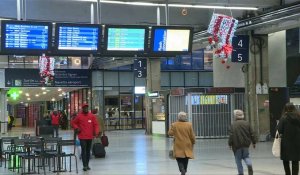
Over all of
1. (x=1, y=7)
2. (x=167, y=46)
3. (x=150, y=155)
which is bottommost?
(x=150, y=155)

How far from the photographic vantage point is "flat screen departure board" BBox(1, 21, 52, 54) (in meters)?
12.5

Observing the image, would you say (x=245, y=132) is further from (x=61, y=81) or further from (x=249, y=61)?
(x=61, y=81)

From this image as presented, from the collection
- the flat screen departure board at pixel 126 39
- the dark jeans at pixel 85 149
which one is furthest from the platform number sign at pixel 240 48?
the dark jeans at pixel 85 149

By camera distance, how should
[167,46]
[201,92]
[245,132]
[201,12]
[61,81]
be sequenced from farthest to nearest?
[61,81], [201,92], [201,12], [167,46], [245,132]

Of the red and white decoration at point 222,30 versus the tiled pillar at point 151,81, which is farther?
the tiled pillar at point 151,81

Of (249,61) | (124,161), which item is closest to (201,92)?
(249,61)

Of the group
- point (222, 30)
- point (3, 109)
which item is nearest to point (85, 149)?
point (222, 30)

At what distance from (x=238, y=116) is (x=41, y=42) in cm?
535

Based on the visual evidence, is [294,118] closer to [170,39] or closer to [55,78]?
[170,39]

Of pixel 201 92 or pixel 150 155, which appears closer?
pixel 150 155

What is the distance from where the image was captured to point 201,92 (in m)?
25.5

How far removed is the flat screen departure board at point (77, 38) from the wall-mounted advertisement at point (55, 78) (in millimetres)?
23692

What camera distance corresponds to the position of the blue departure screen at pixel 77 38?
1305 cm

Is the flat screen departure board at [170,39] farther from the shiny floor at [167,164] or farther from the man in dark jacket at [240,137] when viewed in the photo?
the man in dark jacket at [240,137]
